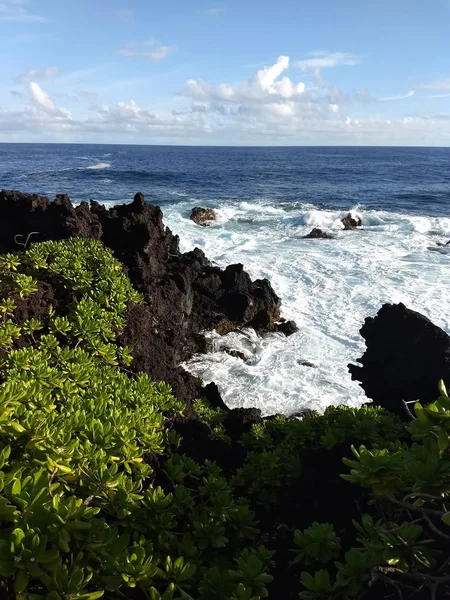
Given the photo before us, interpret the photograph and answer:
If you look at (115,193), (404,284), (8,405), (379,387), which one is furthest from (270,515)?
(115,193)

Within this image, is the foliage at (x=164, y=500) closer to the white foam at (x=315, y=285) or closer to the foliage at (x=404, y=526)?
the foliage at (x=404, y=526)

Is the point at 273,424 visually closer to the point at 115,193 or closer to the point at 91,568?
the point at 91,568

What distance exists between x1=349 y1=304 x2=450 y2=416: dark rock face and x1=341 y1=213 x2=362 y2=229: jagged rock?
76.6 feet

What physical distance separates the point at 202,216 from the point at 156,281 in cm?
2202

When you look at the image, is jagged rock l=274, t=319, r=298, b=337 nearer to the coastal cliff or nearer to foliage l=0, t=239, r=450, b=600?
the coastal cliff

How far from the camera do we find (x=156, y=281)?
814 centimetres

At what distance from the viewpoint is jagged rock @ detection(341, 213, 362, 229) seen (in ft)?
94.1

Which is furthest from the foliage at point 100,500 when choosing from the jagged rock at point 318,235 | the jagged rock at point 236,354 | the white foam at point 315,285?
the jagged rock at point 318,235

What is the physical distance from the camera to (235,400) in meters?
9.29

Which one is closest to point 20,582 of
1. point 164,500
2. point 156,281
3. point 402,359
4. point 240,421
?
point 164,500

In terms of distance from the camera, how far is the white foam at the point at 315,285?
991 cm

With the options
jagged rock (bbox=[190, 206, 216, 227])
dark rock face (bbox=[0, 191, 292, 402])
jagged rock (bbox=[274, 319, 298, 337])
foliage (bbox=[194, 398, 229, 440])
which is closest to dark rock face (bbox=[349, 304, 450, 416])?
foliage (bbox=[194, 398, 229, 440])

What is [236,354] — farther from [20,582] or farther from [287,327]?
[20,582]

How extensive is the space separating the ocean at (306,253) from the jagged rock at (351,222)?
507 mm
